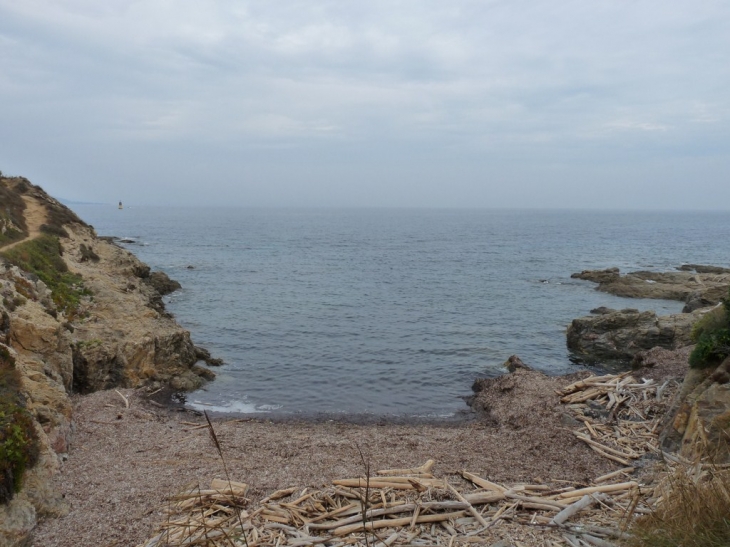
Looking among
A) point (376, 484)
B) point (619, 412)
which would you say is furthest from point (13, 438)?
point (619, 412)

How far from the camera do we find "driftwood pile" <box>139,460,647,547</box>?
8305 mm

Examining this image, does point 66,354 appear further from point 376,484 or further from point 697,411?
point 697,411

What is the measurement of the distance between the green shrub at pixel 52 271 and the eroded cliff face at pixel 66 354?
0.39m

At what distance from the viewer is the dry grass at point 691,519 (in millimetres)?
5707

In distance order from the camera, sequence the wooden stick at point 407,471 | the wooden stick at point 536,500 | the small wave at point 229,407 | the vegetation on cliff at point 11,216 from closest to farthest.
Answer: the wooden stick at point 536,500 < the wooden stick at point 407,471 < the small wave at point 229,407 < the vegetation on cliff at point 11,216

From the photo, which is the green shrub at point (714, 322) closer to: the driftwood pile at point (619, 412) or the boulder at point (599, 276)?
the driftwood pile at point (619, 412)

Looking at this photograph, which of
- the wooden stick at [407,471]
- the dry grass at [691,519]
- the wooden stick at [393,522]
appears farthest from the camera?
the wooden stick at [407,471]

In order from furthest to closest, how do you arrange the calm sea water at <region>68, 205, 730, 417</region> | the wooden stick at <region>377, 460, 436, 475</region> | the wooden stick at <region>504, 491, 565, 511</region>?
Answer: the calm sea water at <region>68, 205, 730, 417</region>
the wooden stick at <region>377, 460, 436, 475</region>
the wooden stick at <region>504, 491, 565, 511</region>

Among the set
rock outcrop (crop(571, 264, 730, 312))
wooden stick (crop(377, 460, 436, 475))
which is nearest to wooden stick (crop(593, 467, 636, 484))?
wooden stick (crop(377, 460, 436, 475))

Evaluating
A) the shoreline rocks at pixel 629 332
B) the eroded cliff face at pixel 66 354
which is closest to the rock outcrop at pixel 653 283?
the shoreline rocks at pixel 629 332

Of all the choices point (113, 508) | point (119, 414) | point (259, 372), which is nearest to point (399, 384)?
point (259, 372)

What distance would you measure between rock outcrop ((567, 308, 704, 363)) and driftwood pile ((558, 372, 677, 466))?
9.23m

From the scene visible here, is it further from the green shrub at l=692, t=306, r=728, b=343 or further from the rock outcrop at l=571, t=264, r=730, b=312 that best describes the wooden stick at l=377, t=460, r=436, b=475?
the rock outcrop at l=571, t=264, r=730, b=312

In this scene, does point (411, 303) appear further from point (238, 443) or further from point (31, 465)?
point (31, 465)
